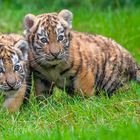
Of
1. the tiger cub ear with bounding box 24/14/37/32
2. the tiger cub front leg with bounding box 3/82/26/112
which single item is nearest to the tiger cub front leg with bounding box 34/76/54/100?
the tiger cub front leg with bounding box 3/82/26/112

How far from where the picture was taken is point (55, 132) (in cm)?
754

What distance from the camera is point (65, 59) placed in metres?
9.25

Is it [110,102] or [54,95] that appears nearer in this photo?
[110,102]

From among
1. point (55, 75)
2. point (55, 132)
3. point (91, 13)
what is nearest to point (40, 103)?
point (55, 75)

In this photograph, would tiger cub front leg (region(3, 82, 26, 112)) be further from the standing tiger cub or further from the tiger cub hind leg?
the tiger cub hind leg

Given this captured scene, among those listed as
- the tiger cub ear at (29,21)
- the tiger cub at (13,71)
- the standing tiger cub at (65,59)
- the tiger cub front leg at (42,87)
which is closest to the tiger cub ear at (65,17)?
the standing tiger cub at (65,59)

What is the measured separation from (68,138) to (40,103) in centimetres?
190

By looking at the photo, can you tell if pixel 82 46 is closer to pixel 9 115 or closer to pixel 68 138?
pixel 9 115

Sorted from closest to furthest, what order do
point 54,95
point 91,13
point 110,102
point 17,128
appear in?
1. point 17,128
2. point 110,102
3. point 54,95
4. point 91,13

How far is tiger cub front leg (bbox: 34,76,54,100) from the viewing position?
9.41 meters

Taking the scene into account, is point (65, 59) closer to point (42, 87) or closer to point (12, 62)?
point (42, 87)

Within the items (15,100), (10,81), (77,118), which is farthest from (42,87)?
(77,118)

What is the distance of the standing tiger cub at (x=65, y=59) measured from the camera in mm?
9234

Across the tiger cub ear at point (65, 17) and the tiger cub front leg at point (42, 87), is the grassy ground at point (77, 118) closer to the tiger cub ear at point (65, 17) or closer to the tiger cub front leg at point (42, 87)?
the tiger cub front leg at point (42, 87)
